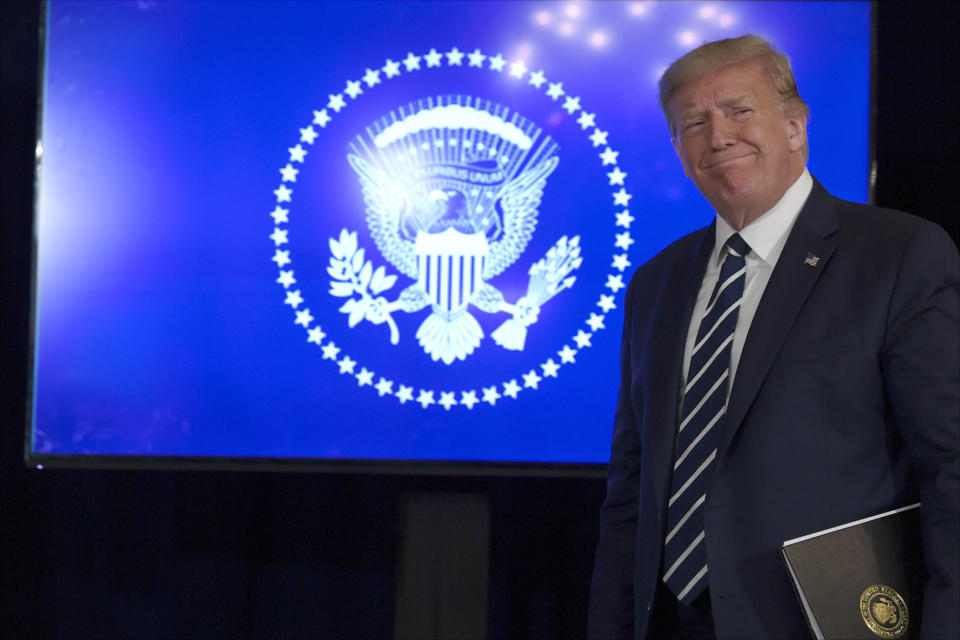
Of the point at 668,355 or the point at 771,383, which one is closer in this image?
the point at 771,383

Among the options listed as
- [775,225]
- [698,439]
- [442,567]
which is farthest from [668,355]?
[442,567]

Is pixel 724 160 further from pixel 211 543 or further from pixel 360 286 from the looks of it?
pixel 211 543

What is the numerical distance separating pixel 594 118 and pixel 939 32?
1.21 metres

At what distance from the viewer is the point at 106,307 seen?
2262mm

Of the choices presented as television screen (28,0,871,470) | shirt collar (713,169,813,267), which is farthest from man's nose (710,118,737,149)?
television screen (28,0,871,470)

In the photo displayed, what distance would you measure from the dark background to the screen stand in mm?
168

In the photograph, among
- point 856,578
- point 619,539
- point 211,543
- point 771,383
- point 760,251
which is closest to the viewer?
point 856,578

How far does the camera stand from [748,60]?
141 centimetres

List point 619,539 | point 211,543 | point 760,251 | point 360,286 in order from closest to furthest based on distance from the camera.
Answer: point 760,251 < point 619,539 < point 360,286 < point 211,543

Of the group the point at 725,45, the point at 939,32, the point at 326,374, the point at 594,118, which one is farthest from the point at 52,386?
the point at 939,32

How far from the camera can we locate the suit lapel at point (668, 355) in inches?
52.3

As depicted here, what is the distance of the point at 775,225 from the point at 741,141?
0.48ft

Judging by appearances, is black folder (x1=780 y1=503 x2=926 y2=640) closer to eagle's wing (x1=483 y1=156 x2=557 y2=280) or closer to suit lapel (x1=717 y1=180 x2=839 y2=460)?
suit lapel (x1=717 y1=180 x2=839 y2=460)

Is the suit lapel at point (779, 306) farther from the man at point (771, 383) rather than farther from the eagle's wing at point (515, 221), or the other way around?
the eagle's wing at point (515, 221)
